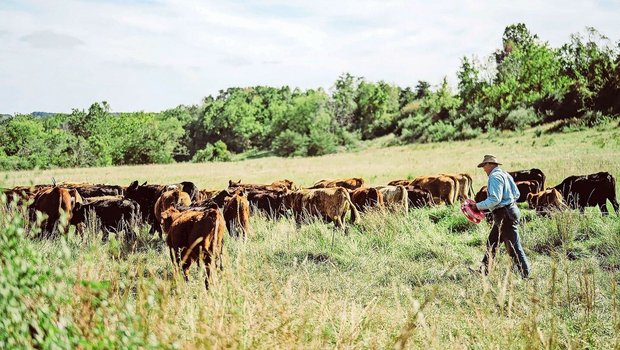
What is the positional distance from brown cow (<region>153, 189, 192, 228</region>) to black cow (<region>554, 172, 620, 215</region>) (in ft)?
29.4

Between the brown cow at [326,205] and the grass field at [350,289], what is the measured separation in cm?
55

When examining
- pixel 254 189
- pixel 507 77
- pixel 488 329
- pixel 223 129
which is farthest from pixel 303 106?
pixel 488 329

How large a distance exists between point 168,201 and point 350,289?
6.84 meters

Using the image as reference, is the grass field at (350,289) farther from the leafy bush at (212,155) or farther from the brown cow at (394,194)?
the leafy bush at (212,155)

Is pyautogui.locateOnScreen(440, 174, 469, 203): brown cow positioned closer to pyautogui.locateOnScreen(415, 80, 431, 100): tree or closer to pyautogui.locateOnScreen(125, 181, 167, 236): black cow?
pyautogui.locateOnScreen(125, 181, 167, 236): black cow

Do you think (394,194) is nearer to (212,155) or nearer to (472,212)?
(472,212)

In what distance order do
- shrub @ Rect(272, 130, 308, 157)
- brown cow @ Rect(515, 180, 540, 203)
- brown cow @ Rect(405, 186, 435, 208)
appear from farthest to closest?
shrub @ Rect(272, 130, 308, 157), brown cow @ Rect(405, 186, 435, 208), brown cow @ Rect(515, 180, 540, 203)

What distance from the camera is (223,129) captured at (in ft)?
304

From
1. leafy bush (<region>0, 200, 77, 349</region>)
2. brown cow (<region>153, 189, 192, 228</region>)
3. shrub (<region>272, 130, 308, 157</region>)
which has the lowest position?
brown cow (<region>153, 189, 192, 228</region>)

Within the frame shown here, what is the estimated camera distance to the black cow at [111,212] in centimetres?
1190

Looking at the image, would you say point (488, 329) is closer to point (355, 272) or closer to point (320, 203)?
point (355, 272)

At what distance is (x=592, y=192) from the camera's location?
12328 millimetres

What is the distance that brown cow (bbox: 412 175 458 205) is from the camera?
15348 millimetres

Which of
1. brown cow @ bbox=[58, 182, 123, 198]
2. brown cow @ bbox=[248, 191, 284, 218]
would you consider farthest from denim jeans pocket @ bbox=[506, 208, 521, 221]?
brown cow @ bbox=[58, 182, 123, 198]
